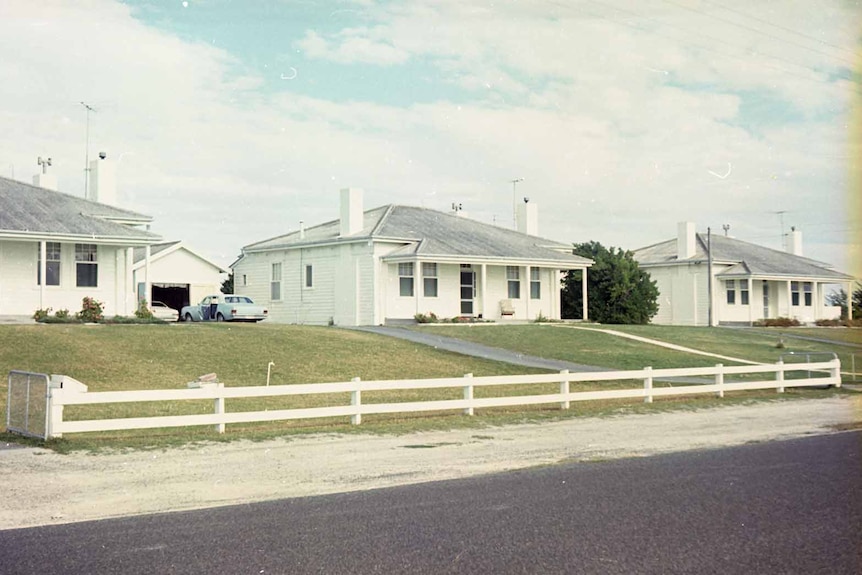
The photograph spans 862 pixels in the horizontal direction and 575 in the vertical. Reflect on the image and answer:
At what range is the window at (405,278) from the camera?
41219 millimetres

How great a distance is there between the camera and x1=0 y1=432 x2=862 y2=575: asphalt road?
713cm

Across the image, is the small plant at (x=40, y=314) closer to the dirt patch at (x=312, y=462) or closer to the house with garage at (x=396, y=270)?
the house with garage at (x=396, y=270)

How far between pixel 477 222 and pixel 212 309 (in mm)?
15391

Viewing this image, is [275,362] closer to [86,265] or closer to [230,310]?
[86,265]

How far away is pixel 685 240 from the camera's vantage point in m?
57.6

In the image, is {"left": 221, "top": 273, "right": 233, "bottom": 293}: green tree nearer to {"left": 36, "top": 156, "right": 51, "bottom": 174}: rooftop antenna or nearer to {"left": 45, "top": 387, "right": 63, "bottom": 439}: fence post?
{"left": 36, "top": 156, "right": 51, "bottom": 174}: rooftop antenna

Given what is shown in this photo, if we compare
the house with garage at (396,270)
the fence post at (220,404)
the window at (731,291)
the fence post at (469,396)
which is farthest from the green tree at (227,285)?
the fence post at (220,404)

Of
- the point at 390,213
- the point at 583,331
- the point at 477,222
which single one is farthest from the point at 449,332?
the point at 477,222

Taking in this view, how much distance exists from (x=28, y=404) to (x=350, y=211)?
2849 cm

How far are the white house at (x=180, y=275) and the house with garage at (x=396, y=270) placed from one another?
8.81m

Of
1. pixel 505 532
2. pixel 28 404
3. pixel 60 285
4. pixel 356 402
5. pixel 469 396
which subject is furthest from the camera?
pixel 60 285

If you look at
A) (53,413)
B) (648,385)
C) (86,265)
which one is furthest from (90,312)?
(648,385)

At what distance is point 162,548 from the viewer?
298 inches

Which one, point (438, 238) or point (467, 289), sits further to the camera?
point (438, 238)
